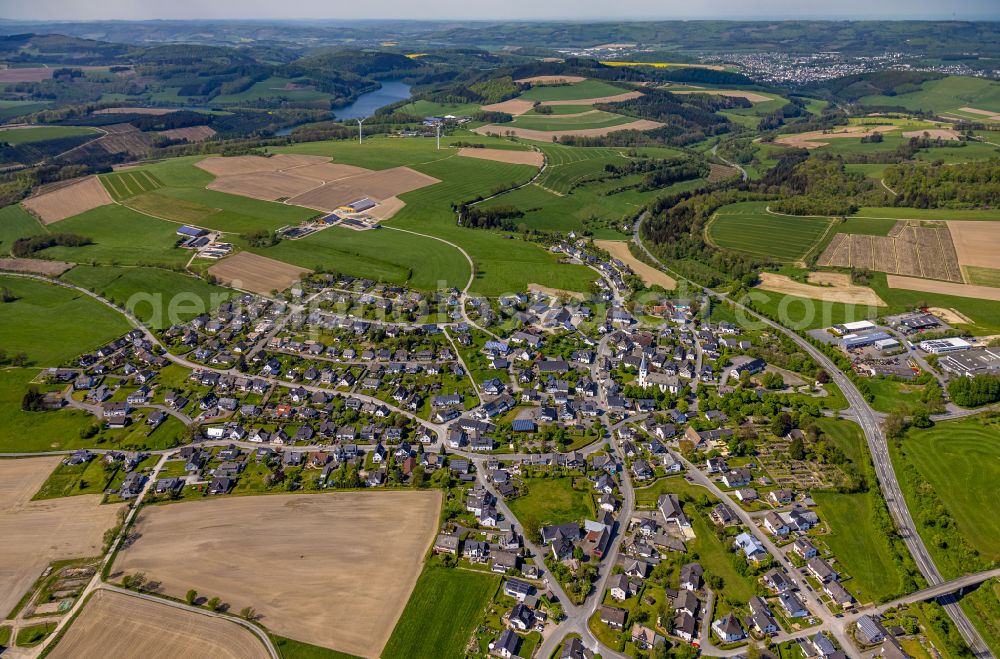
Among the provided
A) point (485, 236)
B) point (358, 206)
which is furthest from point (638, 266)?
point (358, 206)

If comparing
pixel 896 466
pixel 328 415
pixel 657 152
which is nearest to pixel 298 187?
pixel 328 415

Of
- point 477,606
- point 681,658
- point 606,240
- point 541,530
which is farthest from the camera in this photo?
point 606,240

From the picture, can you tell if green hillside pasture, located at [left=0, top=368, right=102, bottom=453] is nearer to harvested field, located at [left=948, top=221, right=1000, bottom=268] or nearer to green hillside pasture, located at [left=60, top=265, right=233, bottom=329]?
green hillside pasture, located at [left=60, top=265, right=233, bottom=329]

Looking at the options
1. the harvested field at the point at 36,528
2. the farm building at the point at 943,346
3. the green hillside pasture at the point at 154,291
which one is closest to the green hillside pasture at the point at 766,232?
the farm building at the point at 943,346

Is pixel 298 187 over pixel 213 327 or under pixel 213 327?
over

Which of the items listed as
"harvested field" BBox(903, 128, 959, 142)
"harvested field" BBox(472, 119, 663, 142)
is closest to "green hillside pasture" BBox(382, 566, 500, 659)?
"harvested field" BBox(472, 119, 663, 142)

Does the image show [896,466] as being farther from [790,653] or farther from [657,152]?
[657,152]
